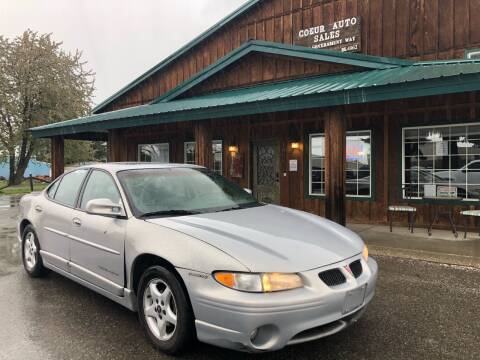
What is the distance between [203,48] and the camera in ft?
45.5

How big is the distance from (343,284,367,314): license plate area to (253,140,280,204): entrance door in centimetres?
855

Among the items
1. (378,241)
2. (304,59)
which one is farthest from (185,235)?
(304,59)

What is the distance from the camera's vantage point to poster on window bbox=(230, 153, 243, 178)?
481 inches

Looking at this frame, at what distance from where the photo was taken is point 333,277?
288cm

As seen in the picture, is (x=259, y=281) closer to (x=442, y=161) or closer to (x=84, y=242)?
(x=84, y=242)

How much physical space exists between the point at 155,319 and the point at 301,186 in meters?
8.24

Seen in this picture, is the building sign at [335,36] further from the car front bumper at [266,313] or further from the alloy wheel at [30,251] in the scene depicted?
the car front bumper at [266,313]

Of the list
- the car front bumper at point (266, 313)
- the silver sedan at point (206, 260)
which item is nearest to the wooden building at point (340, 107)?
the silver sedan at point (206, 260)

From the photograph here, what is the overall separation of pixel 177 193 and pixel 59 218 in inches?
60.0

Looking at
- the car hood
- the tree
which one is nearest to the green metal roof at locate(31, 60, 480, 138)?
the car hood

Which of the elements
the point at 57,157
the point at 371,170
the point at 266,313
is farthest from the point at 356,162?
the point at 57,157

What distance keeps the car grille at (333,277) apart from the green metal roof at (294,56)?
7.27 m

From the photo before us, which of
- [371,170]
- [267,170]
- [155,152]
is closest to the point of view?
[371,170]

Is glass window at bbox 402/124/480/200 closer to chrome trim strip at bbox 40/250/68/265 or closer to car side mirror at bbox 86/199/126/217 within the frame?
car side mirror at bbox 86/199/126/217
